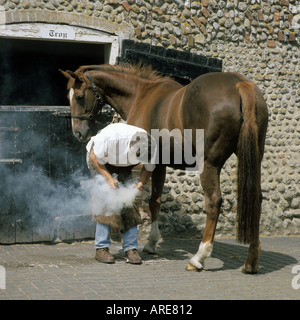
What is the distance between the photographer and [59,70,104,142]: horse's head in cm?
693

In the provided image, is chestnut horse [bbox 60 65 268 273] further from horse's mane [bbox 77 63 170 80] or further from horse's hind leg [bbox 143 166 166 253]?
horse's hind leg [bbox 143 166 166 253]

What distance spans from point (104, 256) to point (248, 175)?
79.2 inches

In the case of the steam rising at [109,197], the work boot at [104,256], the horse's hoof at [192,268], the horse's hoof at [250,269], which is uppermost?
the steam rising at [109,197]

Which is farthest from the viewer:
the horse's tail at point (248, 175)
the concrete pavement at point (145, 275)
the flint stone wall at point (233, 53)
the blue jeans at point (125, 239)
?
the flint stone wall at point (233, 53)

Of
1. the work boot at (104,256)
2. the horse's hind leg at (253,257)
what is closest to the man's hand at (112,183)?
the work boot at (104,256)

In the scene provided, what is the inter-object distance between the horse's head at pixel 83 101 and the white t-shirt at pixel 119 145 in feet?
2.43

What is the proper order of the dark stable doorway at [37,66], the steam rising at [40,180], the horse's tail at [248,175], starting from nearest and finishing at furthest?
the horse's tail at [248,175]
the steam rising at [40,180]
the dark stable doorway at [37,66]

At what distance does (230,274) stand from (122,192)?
5.05 ft

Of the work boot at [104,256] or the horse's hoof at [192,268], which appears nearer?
the horse's hoof at [192,268]

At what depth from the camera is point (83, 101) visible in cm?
697

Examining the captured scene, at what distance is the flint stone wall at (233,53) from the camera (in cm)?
843

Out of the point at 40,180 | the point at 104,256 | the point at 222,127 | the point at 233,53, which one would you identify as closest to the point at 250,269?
the point at 222,127

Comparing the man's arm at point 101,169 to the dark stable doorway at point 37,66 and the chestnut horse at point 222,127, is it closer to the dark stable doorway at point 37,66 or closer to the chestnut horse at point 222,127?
the chestnut horse at point 222,127

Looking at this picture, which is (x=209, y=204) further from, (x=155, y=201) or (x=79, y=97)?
(x=79, y=97)
